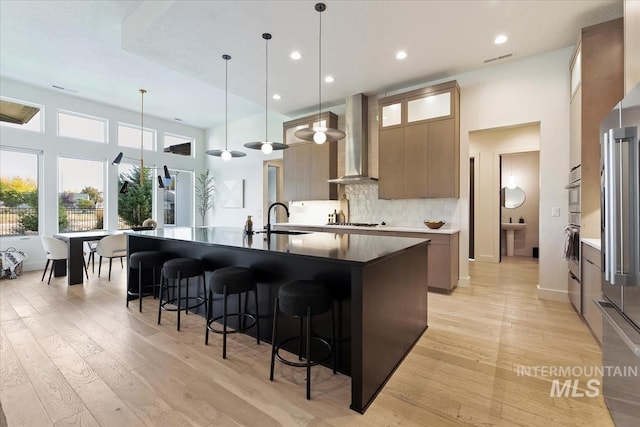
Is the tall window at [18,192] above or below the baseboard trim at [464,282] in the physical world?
above

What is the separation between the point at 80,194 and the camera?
620cm

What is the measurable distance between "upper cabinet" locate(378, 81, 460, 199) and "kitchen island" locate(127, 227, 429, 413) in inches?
75.2

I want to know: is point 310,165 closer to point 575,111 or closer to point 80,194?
point 575,111

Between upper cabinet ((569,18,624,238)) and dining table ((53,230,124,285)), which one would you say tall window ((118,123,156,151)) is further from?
upper cabinet ((569,18,624,238))

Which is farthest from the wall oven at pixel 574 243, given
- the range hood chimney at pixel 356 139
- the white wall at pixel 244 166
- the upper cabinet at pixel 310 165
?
the white wall at pixel 244 166

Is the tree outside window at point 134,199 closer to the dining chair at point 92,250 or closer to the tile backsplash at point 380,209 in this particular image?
the dining chair at point 92,250

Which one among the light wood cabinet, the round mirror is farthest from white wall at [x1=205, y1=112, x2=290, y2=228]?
the round mirror

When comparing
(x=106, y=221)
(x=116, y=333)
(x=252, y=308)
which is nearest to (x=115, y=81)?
(x=106, y=221)

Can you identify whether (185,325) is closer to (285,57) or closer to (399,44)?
(285,57)

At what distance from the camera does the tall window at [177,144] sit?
764 centimetres

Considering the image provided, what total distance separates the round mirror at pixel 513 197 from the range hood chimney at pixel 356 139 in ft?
15.0

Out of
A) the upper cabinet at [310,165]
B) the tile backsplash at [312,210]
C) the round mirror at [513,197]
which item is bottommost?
the tile backsplash at [312,210]

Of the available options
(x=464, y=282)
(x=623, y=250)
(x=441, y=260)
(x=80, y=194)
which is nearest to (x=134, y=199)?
(x=80, y=194)

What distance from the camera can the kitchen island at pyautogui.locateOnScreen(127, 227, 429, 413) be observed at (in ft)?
5.60
